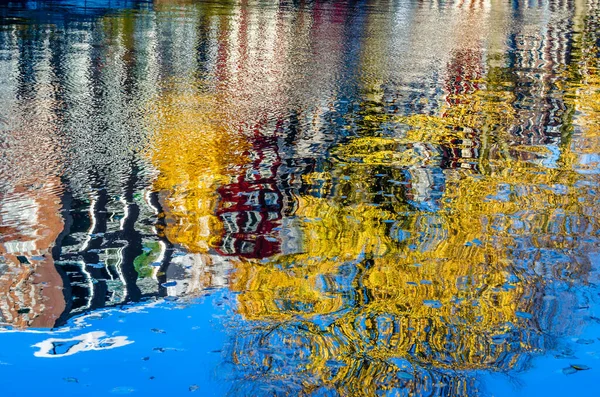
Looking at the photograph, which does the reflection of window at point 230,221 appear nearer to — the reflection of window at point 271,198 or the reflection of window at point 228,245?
the reflection of window at point 228,245

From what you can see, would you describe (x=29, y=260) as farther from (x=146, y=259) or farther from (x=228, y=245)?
(x=228, y=245)

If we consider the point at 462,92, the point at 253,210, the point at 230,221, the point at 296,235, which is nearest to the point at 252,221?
the point at 230,221

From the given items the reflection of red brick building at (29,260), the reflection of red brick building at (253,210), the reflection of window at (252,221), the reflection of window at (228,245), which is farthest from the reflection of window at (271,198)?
the reflection of red brick building at (29,260)

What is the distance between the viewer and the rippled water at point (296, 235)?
3588 mm

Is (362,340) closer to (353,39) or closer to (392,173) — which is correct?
(392,173)

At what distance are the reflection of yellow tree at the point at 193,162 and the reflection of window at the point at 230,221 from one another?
54 mm

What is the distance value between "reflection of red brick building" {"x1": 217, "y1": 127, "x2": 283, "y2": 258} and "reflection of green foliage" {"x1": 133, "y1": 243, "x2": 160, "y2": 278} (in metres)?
0.37

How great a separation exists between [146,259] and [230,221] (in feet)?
2.70

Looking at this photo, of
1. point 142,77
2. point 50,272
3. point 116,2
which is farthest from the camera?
point 116,2

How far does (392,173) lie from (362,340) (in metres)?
3.04

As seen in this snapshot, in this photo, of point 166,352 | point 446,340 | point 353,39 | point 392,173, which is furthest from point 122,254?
point 353,39

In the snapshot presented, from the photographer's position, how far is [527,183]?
641cm

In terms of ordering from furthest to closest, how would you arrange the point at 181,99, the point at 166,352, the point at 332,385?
1. the point at 181,99
2. the point at 166,352
3. the point at 332,385

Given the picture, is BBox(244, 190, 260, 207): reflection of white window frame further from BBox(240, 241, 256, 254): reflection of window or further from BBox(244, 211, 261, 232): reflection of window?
BBox(240, 241, 256, 254): reflection of window
